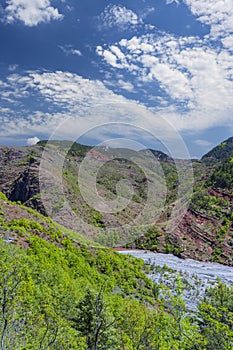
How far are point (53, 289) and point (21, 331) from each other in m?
6.39

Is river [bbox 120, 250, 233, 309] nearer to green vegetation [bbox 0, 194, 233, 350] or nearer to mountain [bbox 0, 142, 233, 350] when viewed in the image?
mountain [bbox 0, 142, 233, 350]

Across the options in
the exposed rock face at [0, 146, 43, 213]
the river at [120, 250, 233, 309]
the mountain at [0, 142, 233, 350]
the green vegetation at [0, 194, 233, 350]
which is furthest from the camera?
the exposed rock face at [0, 146, 43, 213]

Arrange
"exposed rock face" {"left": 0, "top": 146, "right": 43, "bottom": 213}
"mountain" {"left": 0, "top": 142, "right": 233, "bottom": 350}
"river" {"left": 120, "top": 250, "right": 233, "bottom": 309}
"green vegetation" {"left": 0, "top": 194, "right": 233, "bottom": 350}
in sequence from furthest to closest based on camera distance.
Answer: "exposed rock face" {"left": 0, "top": 146, "right": 43, "bottom": 213}
"river" {"left": 120, "top": 250, "right": 233, "bottom": 309}
"mountain" {"left": 0, "top": 142, "right": 233, "bottom": 350}
"green vegetation" {"left": 0, "top": 194, "right": 233, "bottom": 350}

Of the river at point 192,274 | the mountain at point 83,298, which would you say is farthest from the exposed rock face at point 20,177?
the river at point 192,274

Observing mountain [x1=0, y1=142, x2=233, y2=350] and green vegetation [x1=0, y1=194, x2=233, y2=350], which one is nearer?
green vegetation [x1=0, y1=194, x2=233, y2=350]

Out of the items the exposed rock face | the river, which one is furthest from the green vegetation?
the exposed rock face

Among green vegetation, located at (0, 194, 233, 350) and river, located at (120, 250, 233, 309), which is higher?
green vegetation, located at (0, 194, 233, 350)

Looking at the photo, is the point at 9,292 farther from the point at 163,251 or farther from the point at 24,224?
the point at 163,251

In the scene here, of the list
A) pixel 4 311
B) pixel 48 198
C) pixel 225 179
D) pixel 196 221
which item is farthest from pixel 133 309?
pixel 225 179

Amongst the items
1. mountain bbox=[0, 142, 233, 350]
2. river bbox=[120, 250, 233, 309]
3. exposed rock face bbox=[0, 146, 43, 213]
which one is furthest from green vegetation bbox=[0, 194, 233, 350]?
exposed rock face bbox=[0, 146, 43, 213]

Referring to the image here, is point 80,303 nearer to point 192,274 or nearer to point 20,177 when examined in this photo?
point 192,274

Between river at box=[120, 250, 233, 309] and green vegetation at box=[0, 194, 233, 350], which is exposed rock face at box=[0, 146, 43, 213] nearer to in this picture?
→ river at box=[120, 250, 233, 309]

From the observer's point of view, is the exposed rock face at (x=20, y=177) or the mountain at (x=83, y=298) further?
the exposed rock face at (x=20, y=177)

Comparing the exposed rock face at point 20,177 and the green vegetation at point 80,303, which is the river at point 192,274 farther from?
the exposed rock face at point 20,177
